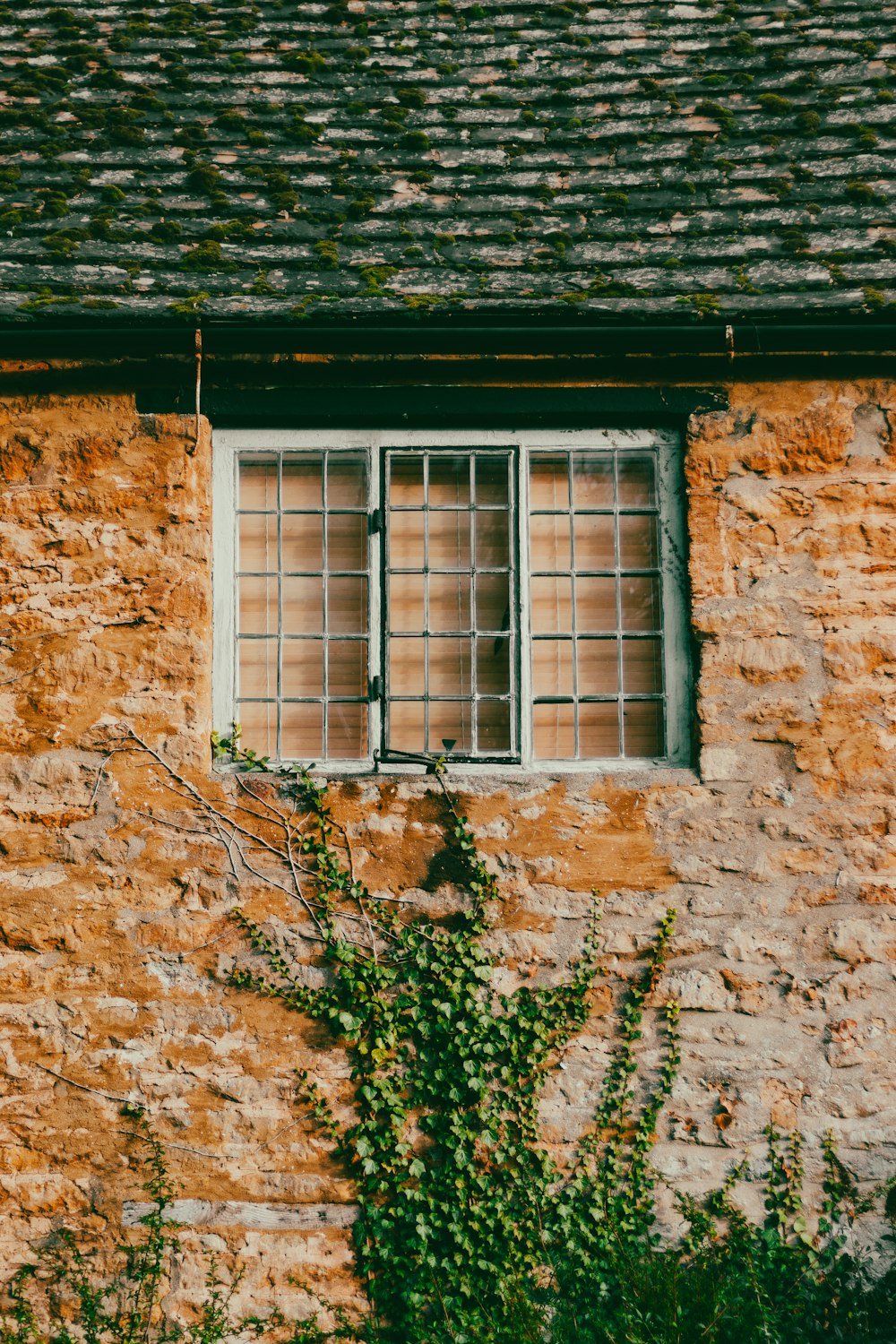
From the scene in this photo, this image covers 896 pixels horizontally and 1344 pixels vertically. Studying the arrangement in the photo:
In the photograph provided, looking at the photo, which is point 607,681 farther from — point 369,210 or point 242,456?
point 369,210

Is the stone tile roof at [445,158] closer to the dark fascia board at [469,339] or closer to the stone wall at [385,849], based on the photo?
the dark fascia board at [469,339]

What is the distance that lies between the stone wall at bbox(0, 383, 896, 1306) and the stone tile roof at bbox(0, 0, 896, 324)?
0.66 m

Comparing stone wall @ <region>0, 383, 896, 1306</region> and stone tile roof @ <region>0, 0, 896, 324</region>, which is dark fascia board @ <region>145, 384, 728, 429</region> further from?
stone tile roof @ <region>0, 0, 896, 324</region>

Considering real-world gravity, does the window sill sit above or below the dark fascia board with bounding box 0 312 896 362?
below

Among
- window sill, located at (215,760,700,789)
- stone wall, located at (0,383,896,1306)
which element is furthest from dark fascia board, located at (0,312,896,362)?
window sill, located at (215,760,700,789)

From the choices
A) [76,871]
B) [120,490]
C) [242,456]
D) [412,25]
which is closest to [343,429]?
[242,456]

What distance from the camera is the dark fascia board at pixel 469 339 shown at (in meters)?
4.19

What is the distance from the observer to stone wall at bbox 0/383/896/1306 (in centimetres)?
401

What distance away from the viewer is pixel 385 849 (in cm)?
418

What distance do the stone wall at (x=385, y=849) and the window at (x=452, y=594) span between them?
0.21 meters

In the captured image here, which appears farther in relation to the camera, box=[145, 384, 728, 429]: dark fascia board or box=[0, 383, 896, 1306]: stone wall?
box=[145, 384, 728, 429]: dark fascia board

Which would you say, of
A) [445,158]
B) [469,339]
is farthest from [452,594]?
[445,158]

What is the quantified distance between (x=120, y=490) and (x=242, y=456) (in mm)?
580

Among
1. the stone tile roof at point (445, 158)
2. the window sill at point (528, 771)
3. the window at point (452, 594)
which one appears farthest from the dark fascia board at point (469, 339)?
the window sill at point (528, 771)
